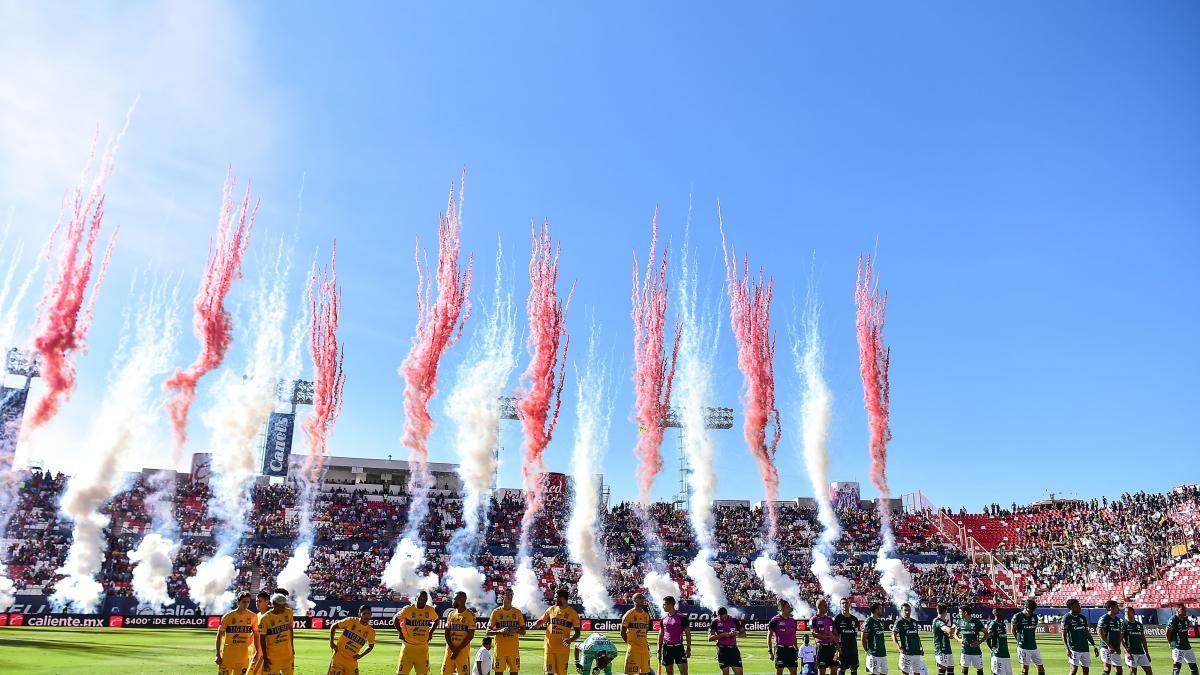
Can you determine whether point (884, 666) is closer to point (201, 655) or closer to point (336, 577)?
point (201, 655)

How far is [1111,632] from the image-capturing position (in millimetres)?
18406

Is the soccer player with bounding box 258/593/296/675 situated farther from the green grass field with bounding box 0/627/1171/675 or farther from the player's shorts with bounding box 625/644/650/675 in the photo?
the green grass field with bounding box 0/627/1171/675

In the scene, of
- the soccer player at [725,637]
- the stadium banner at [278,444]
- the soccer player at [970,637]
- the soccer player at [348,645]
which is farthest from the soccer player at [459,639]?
the stadium banner at [278,444]

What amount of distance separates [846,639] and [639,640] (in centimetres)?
493

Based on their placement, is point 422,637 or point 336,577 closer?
point 422,637

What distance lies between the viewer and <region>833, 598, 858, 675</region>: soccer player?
55.7 feet

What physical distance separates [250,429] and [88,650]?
32696mm

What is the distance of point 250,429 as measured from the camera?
5616cm

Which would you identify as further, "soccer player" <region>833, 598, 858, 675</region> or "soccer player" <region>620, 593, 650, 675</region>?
"soccer player" <region>833, 598, 858, 675</region>

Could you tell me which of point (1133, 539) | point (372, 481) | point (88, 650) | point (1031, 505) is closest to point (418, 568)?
point (372, 481)

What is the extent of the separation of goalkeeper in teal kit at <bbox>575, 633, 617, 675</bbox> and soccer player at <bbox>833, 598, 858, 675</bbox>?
5.42 meters

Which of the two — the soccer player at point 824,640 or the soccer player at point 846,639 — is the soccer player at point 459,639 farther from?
A: the soccer player at point 846,639

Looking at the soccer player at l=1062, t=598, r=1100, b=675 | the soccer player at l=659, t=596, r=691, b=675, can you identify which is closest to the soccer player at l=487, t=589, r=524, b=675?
the soccer player at l=659, t=596, r=691, b=675

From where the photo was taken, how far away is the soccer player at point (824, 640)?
1691cm
